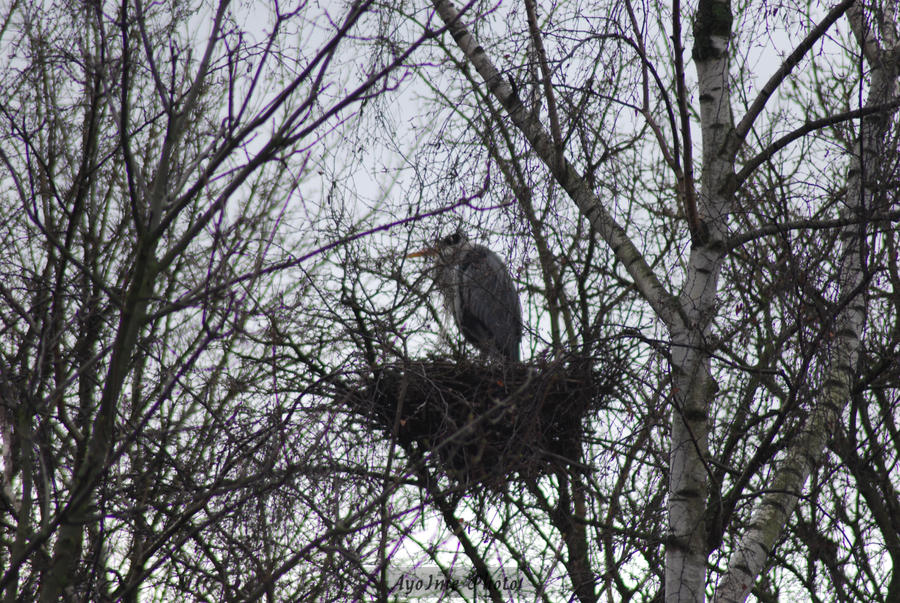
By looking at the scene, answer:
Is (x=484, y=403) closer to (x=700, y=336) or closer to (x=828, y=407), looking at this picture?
(x=700, y=336)

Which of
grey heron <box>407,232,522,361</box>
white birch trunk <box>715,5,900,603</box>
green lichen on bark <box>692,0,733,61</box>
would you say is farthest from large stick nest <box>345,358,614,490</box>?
green lichen on bark <box>692,0,733,61</box>

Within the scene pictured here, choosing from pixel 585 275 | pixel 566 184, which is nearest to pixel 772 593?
pixel 585 275

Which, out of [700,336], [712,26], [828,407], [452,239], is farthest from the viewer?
[452,239]

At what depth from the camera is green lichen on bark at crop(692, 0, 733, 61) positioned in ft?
12.7

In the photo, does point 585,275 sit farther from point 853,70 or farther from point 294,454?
point 294,454

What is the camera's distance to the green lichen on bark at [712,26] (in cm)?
387

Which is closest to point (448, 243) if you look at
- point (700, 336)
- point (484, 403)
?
point (484, 403)

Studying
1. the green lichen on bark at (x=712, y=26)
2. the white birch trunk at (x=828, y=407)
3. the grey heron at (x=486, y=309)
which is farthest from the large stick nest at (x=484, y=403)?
the green lichen on bark at (x=712, y=26)

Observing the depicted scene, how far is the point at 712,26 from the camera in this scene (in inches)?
152

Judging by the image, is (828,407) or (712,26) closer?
(828,407)

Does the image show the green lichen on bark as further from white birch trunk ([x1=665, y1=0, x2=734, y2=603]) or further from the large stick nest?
the large stick nest

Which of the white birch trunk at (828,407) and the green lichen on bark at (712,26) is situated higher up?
the green lichen on bark at (712,26)

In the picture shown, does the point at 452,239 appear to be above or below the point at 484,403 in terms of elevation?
above

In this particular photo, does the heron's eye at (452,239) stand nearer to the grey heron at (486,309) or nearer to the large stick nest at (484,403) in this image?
the large stick nest at (484,403)
